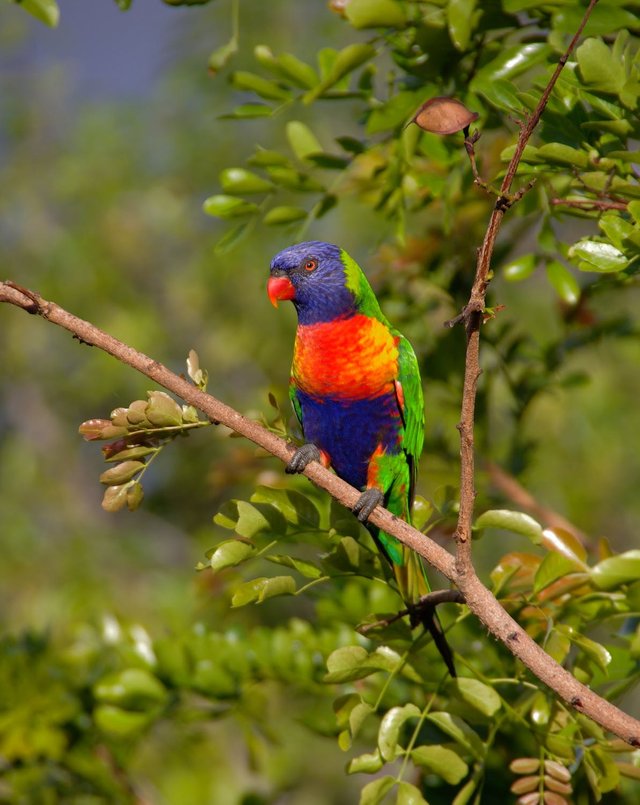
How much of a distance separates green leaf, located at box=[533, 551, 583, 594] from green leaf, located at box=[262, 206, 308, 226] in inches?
35.0

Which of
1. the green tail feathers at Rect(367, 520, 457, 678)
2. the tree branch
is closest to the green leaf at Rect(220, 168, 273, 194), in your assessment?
the tree branch

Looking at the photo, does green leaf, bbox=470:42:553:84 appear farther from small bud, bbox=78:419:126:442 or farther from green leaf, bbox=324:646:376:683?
green leaf, bbox=324:646:376:683

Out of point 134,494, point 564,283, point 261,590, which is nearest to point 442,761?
point 261,590

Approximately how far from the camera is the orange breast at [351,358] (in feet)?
6.88

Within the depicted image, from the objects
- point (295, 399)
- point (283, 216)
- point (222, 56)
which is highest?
point (222, 56)

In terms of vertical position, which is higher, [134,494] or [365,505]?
[134,494]

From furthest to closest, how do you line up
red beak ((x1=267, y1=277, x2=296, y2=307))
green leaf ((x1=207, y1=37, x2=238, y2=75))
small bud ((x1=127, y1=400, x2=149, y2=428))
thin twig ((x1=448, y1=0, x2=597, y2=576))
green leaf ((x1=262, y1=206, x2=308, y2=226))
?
red beak ((x1=267, y1=277, x2=296, y2=307)), green leaf ((x1=262, y1=206, x2=308, y2=226)), green leaf ((x1=207, y1=37, x2=238, y2=75)), small bud ((x1=127, y1=400, x2=149, y2=428)), thin twig ((x1=448, y1=0, x2=597, y2=576))

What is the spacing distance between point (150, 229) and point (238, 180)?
4.23 metres

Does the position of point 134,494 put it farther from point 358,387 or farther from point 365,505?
point 358,387

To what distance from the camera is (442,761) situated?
1.34 meters

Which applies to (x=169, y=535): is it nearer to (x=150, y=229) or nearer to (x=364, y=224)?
(x=150, y=229)

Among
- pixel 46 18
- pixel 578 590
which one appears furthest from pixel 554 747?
pixel 46 18

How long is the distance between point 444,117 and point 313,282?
3.97 ft

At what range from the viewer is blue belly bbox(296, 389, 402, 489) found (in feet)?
6.96
